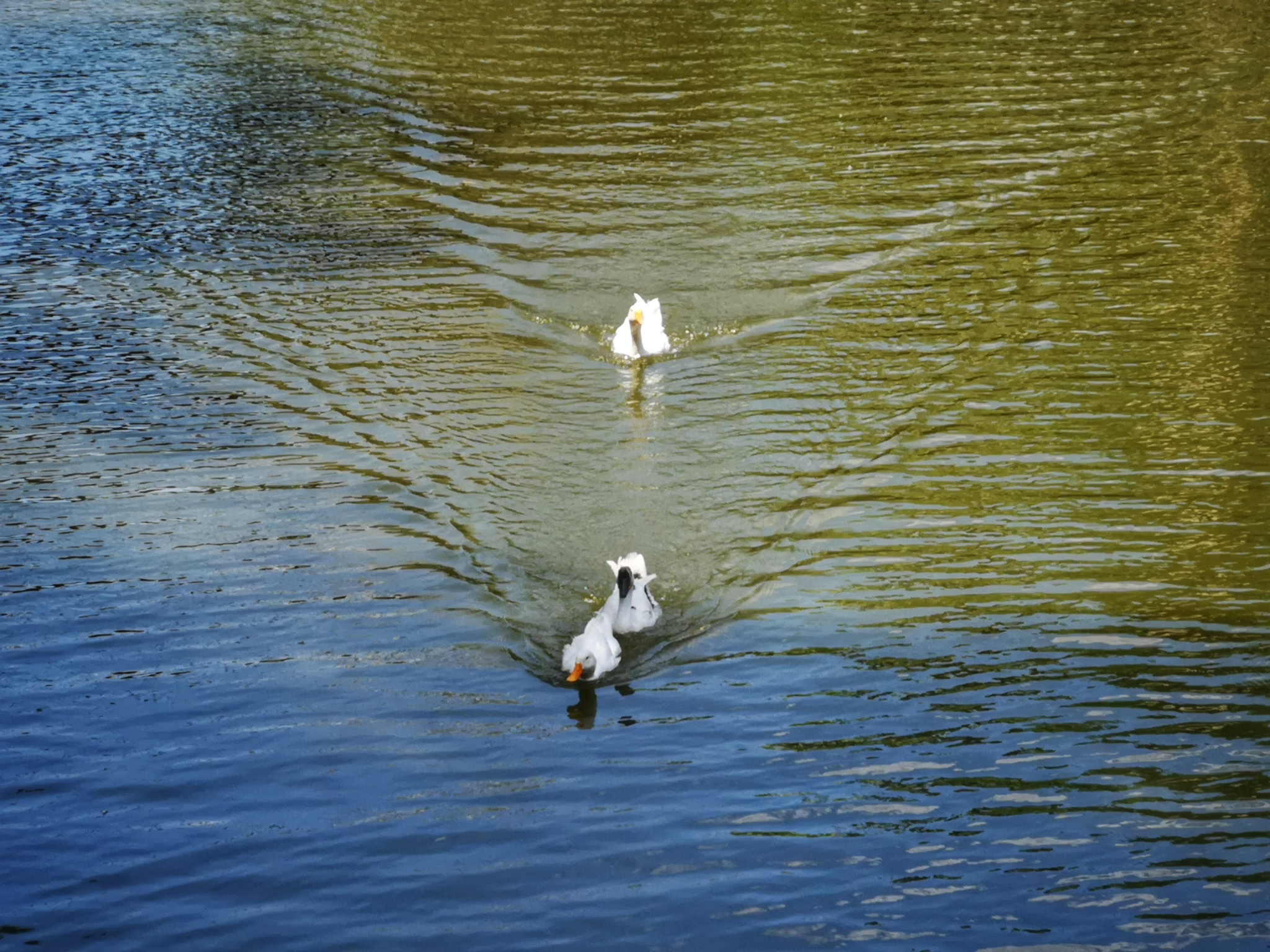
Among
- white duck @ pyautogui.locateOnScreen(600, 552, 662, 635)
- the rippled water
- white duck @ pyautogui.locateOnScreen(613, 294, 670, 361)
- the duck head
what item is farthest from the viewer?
white duck @ pyautogui.locateOnScreen(613, 294, 670, 361)

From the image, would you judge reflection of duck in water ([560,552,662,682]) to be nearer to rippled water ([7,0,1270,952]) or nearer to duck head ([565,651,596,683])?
duck head ([565,651,596,683])

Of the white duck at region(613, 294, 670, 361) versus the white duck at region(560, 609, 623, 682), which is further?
the white duck at region(613, 294, 670, 361)

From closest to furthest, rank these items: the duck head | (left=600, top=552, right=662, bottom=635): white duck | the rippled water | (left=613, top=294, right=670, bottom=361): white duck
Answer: the rippled water → the duck head → (left=600, top=552, right=662, bottom=635): white duck → (left=613, top=294, right=670, bottom=361): white duck

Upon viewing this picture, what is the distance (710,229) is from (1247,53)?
12839 mm

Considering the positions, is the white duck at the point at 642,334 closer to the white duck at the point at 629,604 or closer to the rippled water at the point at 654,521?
the rippled water at the point at 654,521

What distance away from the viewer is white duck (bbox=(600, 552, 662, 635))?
10367mm

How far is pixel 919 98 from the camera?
23.4m

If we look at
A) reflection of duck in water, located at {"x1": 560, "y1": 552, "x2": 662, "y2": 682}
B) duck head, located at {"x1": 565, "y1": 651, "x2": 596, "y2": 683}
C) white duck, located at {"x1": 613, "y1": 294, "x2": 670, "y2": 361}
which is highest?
white duck, located at {"x1": 613, "y1": 294, "x2": 670, "y2": 361}

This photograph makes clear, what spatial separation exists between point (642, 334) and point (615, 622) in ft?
18.2

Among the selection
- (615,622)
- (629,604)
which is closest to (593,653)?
(615,622)

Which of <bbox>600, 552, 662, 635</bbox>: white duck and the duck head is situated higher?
<bbox>600, 552, 662, 635</bbox>: white duck

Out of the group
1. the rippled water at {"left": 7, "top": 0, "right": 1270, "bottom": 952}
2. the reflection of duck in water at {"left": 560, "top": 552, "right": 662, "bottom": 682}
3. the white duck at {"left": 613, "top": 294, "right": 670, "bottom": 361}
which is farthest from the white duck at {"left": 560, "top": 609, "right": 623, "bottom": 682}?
the white duck at {"left": 613, "top": 294, "right": 670, "bottom": 361}

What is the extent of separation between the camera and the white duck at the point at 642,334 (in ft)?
50.2

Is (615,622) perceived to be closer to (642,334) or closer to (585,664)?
(585,664)
